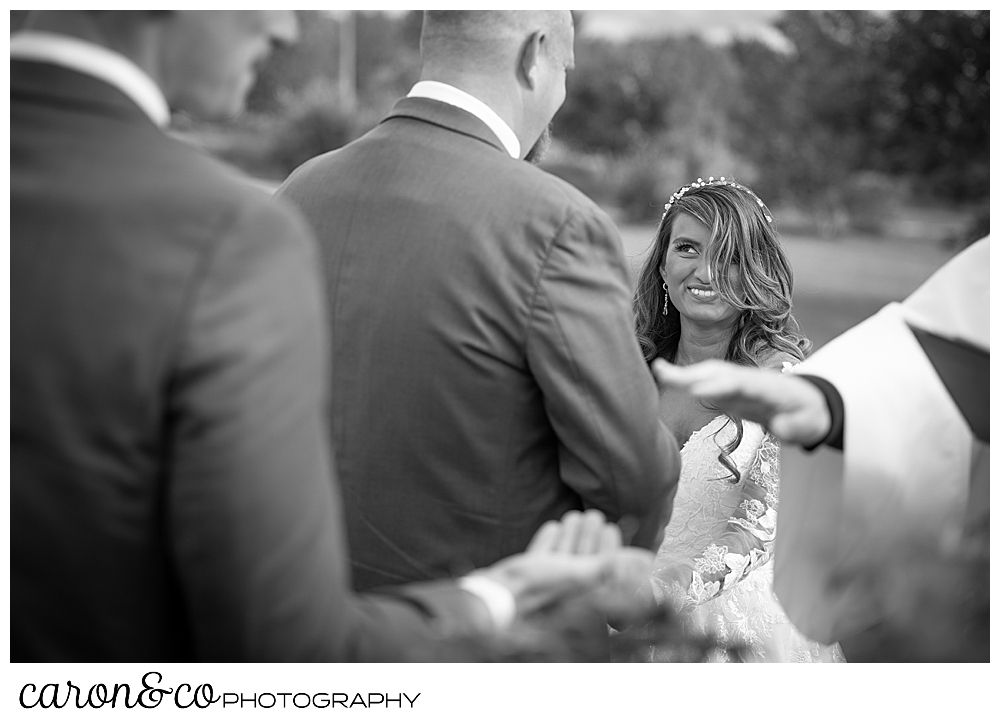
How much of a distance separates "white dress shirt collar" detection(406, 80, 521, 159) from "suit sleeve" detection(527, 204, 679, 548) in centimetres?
29

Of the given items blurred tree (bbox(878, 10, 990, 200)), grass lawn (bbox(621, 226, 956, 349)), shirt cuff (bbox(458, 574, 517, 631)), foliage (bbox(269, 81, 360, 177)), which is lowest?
grass lawn (bbox(621, 226, 956, 349))

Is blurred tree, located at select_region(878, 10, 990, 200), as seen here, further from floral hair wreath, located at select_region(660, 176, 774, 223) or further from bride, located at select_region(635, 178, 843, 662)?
bride, located at select_region(635, 178, 843, 662)

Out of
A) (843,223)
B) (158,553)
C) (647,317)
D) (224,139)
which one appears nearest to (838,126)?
(843,223)

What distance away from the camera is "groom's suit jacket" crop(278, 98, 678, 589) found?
5.97ft

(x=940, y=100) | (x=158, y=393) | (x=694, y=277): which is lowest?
(x=940, y=100)

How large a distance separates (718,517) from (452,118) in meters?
1.39

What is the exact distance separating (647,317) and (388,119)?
4.56ft

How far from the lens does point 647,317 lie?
322 centimetres

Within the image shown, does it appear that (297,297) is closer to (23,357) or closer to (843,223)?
(23,357)

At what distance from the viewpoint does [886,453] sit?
1640 millimetres

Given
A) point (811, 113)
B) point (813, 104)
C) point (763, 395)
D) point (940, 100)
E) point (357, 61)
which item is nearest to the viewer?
point (763, 395)

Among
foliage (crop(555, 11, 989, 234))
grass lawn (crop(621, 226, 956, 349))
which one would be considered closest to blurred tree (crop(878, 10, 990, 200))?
foliage (crop(555, 11, 989, 234))

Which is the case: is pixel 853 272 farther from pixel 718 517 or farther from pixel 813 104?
pixel 718 517

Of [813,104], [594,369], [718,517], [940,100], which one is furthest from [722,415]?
[813,104]
